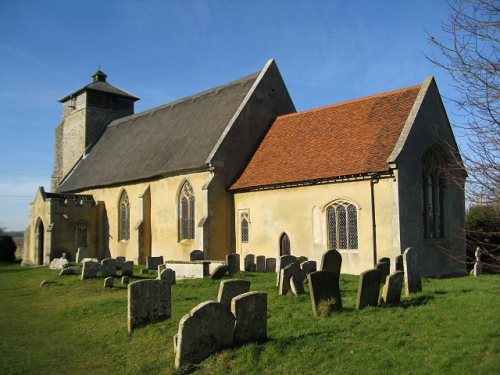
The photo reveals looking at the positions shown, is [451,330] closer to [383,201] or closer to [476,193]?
[476,193]

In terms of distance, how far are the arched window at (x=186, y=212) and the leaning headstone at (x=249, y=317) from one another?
55.9ft

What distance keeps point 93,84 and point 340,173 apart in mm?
29326

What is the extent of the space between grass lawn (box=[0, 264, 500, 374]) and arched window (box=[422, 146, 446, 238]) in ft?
22.1

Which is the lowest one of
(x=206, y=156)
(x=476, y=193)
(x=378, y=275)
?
(x=378, y=275)

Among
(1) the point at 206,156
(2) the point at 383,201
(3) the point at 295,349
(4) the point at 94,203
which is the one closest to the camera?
(3) the point at 295,349

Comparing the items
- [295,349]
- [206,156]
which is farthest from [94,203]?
[295,349]

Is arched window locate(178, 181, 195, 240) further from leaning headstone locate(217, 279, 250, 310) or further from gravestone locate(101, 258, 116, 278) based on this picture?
leaning headstone locate(217, 279, 250, 310)

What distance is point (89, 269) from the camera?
19688mm

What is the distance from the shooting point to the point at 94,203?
3384 centimetres

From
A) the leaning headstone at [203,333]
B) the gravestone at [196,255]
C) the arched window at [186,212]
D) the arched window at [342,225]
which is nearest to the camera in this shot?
the leaning headstone at [203,333]

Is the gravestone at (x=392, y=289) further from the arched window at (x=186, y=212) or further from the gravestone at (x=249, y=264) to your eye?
the arched window at (x=186, y=212)

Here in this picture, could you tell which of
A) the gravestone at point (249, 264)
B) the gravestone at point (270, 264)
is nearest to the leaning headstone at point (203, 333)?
the gravestone at point (270, 264)

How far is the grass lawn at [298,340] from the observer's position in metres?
8.06

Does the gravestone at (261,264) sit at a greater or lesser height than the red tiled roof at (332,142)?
lesser
